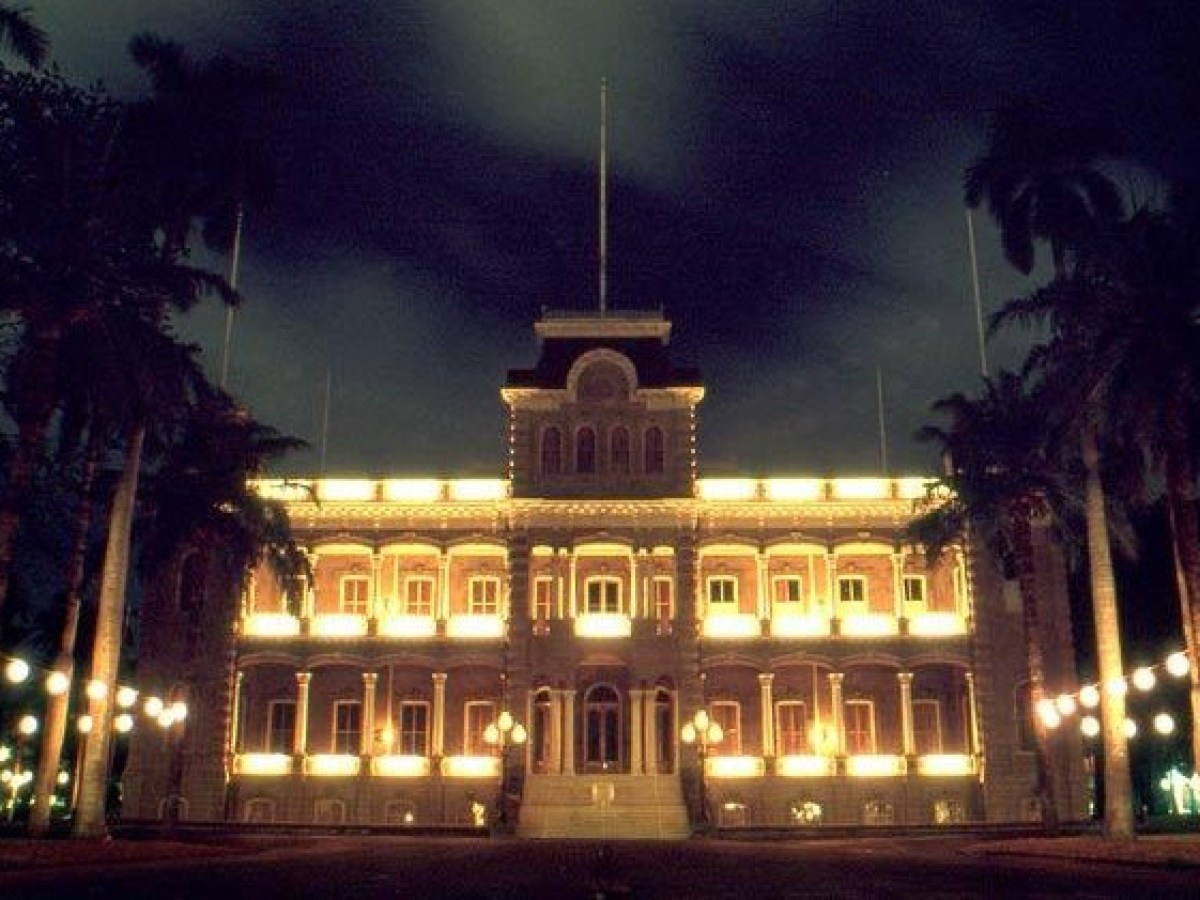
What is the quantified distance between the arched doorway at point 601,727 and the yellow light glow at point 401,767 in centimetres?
569

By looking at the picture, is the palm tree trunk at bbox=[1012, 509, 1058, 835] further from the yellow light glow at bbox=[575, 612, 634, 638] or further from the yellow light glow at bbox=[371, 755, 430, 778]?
the yellow light glow at bbox=[371, 755, 430, 778]

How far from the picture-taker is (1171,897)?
1504cm

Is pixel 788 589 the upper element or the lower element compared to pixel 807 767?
upper

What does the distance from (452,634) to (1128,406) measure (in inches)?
1024

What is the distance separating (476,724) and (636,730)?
6.45 meters

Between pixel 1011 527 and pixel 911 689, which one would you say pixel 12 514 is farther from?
pixel 911 689

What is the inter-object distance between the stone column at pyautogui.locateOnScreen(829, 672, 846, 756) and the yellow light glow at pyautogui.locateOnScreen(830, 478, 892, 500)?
639cm

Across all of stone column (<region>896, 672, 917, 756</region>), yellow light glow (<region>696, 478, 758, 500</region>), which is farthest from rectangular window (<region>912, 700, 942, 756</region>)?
yellow light glow (<region>696, 478, 758, 500</region>)

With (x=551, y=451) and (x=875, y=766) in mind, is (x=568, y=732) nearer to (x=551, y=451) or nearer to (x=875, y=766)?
(x=551, y=451)

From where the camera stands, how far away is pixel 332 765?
44656 mm

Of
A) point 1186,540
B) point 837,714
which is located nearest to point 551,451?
point 837,714

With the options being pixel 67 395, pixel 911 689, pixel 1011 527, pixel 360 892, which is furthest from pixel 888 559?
pixel 360 892

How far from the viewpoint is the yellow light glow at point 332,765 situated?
146 ft

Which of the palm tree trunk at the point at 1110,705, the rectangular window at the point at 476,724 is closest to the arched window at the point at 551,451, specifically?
the rectangular window at the point at 476,724
